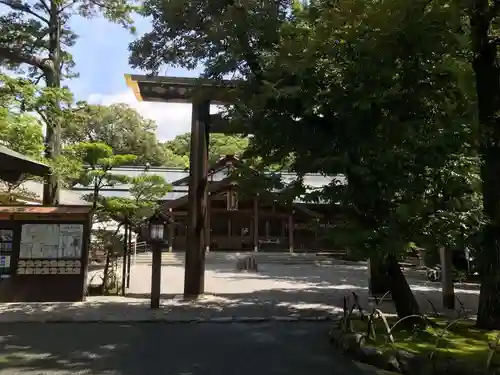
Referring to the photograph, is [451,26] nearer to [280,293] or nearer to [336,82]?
[336,82]

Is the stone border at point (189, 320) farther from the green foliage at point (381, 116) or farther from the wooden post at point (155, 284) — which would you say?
the green foliage at point (381, 116)

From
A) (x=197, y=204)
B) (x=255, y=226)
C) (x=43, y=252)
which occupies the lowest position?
(x=43, y=252)

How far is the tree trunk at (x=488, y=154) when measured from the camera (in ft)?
21.7

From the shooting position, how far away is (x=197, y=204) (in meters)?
11.6

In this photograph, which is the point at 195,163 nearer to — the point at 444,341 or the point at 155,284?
the point at 155,284

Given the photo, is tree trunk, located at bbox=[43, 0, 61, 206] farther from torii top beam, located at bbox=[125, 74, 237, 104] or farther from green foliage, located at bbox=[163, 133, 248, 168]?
green foliage, located at bbox=[163, 133, 248, 168]

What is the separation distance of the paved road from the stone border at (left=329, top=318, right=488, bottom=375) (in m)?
0.20

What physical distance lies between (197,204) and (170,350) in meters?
5.41

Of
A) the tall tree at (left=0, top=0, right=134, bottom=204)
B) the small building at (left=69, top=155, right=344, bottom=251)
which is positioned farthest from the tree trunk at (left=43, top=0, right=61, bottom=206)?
the small building at (left=69, top=155, right=344, bottom=251)

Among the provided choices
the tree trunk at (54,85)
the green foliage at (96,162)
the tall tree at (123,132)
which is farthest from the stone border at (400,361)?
the tall tree at (123,132)

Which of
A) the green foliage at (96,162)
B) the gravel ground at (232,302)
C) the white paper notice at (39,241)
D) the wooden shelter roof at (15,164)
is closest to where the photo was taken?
the wooden shelter roof at (15,164)

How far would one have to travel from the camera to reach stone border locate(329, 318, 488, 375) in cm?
511

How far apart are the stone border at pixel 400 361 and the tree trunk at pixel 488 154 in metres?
1.94

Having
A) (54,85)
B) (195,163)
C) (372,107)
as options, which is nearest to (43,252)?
(195,163)
